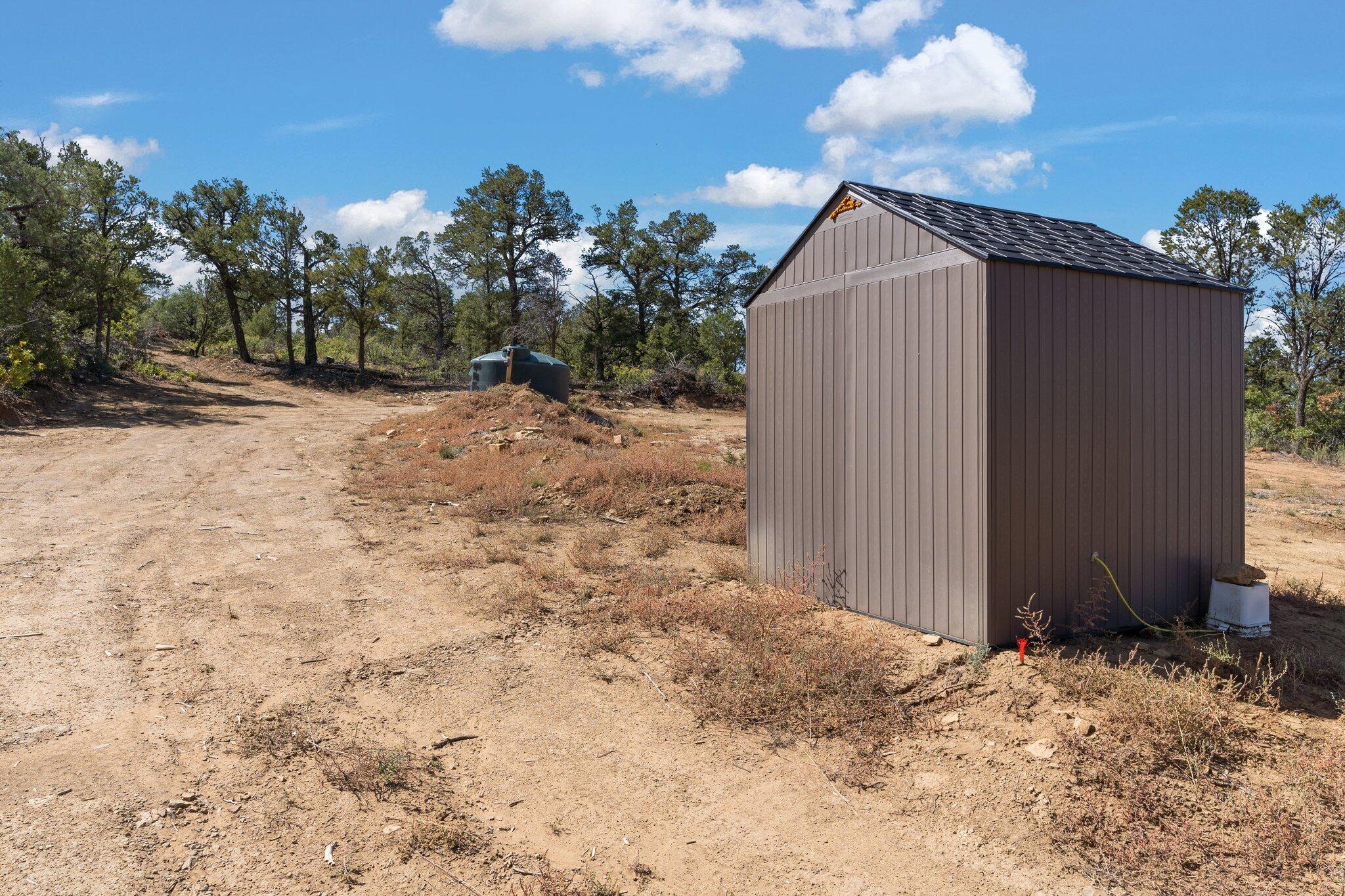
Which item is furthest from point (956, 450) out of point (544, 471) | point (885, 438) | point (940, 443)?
point (544, 471)

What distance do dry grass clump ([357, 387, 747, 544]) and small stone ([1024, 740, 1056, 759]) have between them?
4693 mm

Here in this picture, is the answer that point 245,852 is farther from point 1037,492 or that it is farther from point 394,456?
point 394,456

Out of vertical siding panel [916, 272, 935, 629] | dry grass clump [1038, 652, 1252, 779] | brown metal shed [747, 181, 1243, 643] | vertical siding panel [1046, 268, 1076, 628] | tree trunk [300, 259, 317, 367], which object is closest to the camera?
dry grass clump [1038, 652, 1252, 779]

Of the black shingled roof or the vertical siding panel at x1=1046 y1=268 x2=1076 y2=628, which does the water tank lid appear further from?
the vertical siding panel at x1=1046 y1=268 x2=1076 y2=628

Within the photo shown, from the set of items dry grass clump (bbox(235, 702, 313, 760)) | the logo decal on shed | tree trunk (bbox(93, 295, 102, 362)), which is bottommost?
dry grass clump (bbox(235, 702, 313, 760))

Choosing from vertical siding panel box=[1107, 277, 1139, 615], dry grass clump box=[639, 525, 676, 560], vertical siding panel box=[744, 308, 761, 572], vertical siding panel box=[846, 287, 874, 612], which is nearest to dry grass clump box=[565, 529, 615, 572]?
dry grass clump box=[639, 525, 676, 560]

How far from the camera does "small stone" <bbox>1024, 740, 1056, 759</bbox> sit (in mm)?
4172

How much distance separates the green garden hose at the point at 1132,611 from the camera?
18.3ft

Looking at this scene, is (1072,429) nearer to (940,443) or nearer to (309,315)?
(940,443)

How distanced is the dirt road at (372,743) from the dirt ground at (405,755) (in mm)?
14

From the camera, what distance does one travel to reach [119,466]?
12.4 m

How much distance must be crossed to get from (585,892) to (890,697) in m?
2.30

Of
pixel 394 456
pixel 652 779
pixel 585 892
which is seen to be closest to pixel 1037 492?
pixel 652 779

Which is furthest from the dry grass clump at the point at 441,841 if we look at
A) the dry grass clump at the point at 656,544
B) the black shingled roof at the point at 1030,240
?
the dry grass clump at the point at 656,544
